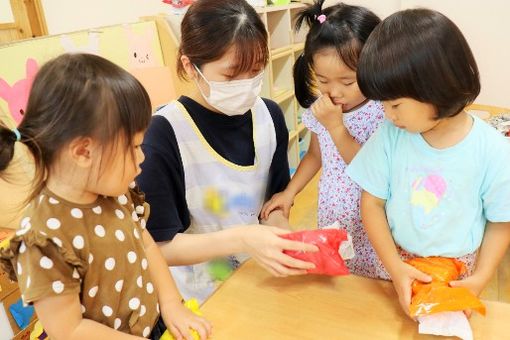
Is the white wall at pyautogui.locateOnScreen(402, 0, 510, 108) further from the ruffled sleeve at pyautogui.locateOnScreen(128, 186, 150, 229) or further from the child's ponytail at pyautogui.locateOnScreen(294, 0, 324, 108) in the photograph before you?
the ruffled sleeve at pyautogui.locateOnScreen(128, 186, 150, 229)

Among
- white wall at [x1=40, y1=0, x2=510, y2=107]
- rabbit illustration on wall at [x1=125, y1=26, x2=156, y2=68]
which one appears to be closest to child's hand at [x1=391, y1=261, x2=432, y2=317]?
rabbit illustration on wall at [x1=125, y1=26, x2=156, y2=68]

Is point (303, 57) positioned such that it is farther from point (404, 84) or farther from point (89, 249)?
point (89, 249)

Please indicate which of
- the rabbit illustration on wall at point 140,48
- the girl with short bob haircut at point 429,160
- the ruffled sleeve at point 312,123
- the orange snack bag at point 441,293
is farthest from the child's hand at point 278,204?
the rabbit illustration on wall at point 140,48

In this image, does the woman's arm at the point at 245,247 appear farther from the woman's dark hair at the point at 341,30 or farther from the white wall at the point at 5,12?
the white wall at the point at 5,12

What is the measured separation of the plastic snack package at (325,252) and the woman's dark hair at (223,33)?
43 centimetres

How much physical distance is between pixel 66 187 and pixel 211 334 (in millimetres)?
355

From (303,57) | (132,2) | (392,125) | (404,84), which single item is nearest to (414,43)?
(404,84)

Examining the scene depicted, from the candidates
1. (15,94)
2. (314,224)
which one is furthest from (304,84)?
(314,224)

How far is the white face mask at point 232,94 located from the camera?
0.99m

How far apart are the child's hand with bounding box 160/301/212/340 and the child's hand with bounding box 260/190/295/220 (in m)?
0.40

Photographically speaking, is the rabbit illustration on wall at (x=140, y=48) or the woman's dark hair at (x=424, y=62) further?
the rabbit illustration on wall at (x=140, y=48)

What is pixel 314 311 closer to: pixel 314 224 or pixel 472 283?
pixel 472 283

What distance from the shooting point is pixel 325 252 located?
2.57 feet

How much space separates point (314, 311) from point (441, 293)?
223 mm
